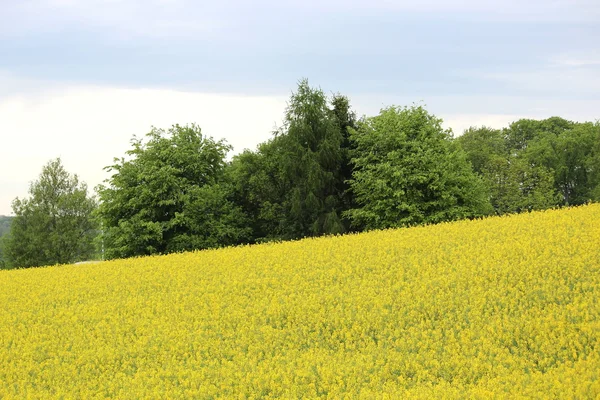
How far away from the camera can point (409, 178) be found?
4181 centimetres

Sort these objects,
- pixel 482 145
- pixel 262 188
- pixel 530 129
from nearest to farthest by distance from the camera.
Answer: pixel 262 188, pixel 482 145, pixel 530 129

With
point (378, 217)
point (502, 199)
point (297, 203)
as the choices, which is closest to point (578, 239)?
point (378, 217)

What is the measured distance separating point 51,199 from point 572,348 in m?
68.0

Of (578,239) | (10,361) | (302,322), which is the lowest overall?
(10,361)

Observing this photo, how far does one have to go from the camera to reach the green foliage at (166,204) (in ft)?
145

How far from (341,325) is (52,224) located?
61.9 m

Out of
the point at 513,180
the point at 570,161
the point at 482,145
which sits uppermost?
the point at 482,145

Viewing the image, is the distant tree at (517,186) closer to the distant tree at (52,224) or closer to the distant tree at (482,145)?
the distant tree at (482,145)

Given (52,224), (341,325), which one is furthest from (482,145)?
A: (341,325)

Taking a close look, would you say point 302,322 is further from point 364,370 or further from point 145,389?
point 145,389

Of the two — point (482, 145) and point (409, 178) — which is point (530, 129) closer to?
point (482, 145)

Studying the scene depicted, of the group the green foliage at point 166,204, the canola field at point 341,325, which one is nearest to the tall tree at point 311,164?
the green foliage at point 166,204

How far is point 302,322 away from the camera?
15.2m

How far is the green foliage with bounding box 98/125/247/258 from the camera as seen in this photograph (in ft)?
145
